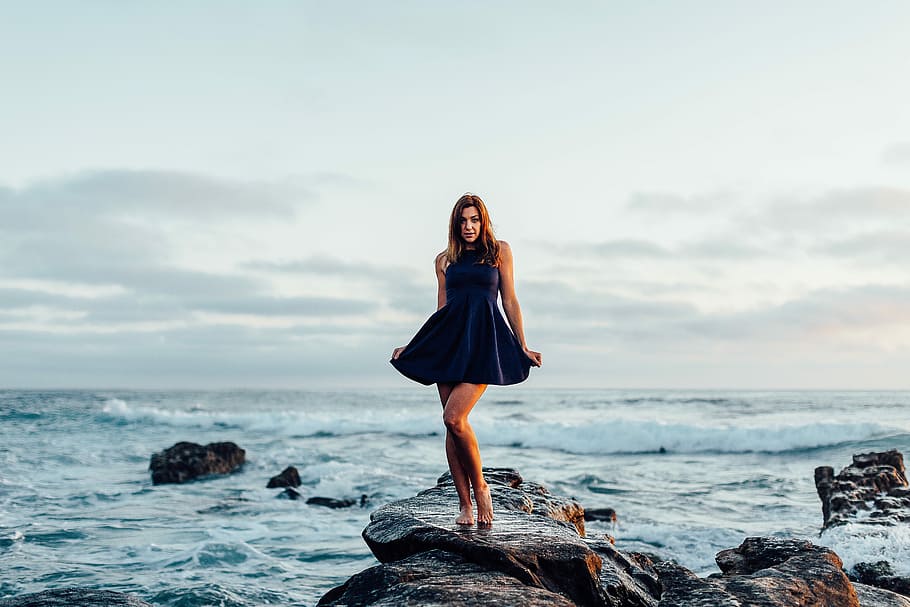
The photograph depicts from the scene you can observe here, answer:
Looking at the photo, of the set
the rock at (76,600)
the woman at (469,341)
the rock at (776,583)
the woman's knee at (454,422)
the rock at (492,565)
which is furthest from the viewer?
the woman at (469,341)

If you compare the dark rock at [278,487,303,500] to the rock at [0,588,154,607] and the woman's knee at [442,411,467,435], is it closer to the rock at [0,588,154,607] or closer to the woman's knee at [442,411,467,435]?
the rock at [0,588,154,607]

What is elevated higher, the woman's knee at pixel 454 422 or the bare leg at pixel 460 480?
the woman's knee at pixel 454 422

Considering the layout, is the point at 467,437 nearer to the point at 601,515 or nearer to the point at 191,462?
the point at 601,515

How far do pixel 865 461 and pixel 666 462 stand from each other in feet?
38.8

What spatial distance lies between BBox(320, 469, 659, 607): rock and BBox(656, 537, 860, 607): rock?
44 cm

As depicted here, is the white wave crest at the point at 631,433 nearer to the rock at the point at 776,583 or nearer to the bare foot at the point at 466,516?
the rock at the point at 776,583

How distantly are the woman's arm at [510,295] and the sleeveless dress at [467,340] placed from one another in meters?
0.07

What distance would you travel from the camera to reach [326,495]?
56.4ft

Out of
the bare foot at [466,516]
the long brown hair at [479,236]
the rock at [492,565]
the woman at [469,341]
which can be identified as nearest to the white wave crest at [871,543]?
the rock at [492,565]

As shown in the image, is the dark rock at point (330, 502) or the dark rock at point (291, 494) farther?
the dark rock at point (291, 494)

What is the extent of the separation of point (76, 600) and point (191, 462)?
1444cm

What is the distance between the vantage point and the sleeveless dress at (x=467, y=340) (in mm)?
5906

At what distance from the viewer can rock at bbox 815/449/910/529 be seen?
9.93 meters

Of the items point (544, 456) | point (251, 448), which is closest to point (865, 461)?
point (544, 456)
